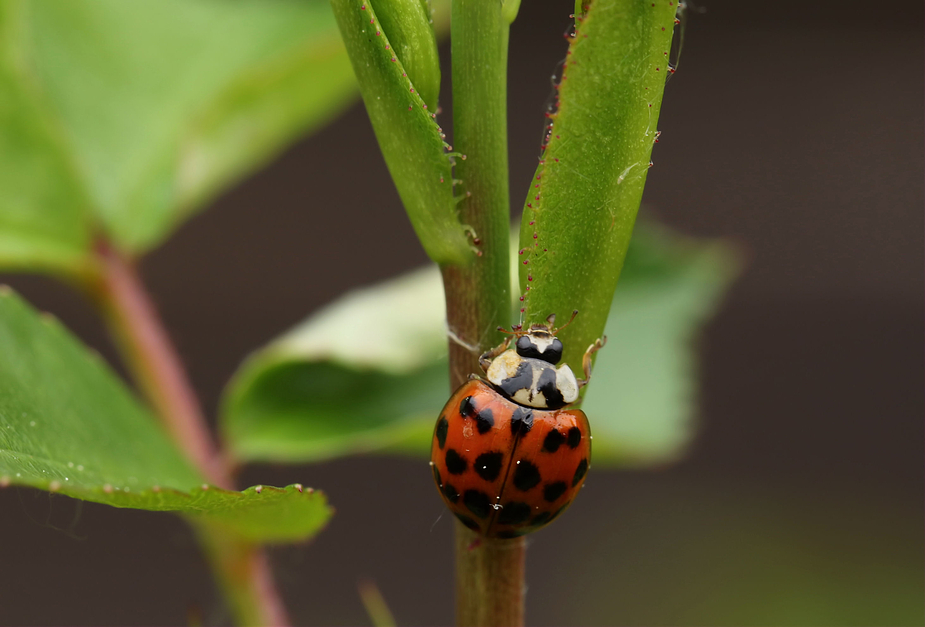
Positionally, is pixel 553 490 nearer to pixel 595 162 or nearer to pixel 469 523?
pixel 469 523

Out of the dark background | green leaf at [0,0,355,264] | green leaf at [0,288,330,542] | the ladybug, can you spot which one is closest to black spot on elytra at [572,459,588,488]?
the ladybug

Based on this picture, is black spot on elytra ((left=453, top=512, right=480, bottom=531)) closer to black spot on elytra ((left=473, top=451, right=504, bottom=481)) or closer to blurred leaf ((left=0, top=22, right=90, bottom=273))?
black spot on elytra ((left=473, top=451, right=504, bottom=481))

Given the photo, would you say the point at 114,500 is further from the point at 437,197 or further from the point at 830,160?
the point at 830,160

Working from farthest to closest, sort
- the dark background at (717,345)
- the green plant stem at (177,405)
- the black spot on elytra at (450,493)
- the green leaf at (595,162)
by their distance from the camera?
the dark background at (717,345)
the green plant stem at (177,405)
the black spot on elytra at (450,493)
the green leaf at (595,162)

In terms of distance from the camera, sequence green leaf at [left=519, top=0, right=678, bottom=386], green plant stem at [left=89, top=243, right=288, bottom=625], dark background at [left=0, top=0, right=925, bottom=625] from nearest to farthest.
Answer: green leaf at [left=519, top=0, right=678, bottom=386] → green plant stem at [left=89, top=243, right=288, bottom=625] → dark background at [left=0, top=0, right=925, bottom=625]

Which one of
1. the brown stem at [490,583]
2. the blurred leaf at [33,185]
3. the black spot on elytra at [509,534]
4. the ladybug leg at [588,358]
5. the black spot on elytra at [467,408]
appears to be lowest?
the brown stem at [490,583]

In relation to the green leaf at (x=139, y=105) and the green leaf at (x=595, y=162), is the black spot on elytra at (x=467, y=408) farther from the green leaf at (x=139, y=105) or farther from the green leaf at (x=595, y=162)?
the green leaf at (x=139, y=105)

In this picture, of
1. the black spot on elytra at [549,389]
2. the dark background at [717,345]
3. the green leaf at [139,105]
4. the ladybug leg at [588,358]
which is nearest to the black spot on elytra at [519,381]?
the black spot on elytra at [549,389]
